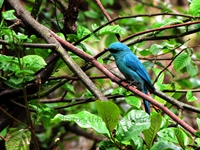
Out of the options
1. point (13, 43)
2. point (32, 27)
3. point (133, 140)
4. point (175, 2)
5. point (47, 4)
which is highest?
point (175, 2)

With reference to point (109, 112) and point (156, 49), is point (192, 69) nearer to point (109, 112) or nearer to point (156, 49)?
point (156, 49)

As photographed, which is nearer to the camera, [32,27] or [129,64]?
[32,27]

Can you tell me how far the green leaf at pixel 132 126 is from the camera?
137cm

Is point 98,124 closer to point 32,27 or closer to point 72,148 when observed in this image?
point 32,27

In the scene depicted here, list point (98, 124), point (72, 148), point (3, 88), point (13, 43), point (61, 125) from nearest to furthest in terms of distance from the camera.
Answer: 1. point (98, 124)
2. point (13, 43)
3. point (3, 88)
4. point (61, 125)
5. point (72, 148)

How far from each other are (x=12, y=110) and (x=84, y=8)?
3.04 m

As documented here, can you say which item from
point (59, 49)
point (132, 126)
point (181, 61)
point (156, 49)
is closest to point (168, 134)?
point (132, 126)

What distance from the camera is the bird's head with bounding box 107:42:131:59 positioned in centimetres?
263

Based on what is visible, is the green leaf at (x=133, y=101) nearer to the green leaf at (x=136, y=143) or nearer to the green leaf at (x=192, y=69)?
→ the green leaf at (x=136, y=143)

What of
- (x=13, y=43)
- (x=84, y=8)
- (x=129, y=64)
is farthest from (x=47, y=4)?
(x=13, y=43)

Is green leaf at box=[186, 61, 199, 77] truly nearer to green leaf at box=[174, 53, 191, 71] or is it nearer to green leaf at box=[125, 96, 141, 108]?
green leaf at box=[174, 53, 191, 71]

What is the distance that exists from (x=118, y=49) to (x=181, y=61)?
44cm

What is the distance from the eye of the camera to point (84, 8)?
5215 mm

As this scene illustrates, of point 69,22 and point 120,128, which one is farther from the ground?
point 69,22
